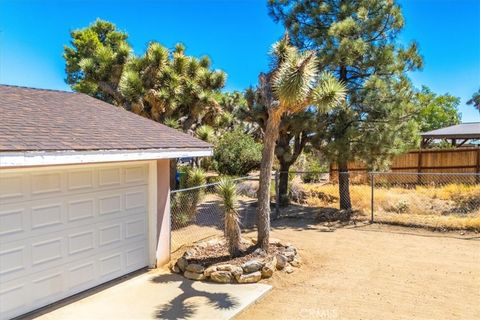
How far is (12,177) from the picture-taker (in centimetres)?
565

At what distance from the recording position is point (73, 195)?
655 cm

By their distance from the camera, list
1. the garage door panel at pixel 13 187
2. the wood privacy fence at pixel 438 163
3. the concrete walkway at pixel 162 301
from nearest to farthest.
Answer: the garage door panel at pixel 13 187 → the concrete walkway at pixel 162 301 → the wood privacy fence at pixel 438 163

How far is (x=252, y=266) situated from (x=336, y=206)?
842 centimetres

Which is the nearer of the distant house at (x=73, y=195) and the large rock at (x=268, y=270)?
the distant house at (x=73, y=195)

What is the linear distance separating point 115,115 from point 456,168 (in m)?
18.1

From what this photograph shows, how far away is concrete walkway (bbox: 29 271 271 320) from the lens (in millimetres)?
5965

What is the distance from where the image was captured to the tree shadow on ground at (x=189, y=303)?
5977 millimetres

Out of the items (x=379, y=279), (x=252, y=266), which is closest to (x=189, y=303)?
(x=252, y=266)

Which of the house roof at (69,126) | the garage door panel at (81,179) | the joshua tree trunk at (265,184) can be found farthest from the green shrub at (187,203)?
the garage door panel at (81,179)

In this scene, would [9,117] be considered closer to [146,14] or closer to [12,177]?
[12,177]

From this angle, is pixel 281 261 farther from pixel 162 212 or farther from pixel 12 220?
pixel 12 220

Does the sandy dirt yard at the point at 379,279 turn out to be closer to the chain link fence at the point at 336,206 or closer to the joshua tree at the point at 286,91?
the joshua tree at the point at 286,91

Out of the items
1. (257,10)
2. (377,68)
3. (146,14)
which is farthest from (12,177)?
(146,14)

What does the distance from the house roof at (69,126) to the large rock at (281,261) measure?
2.67 metres
